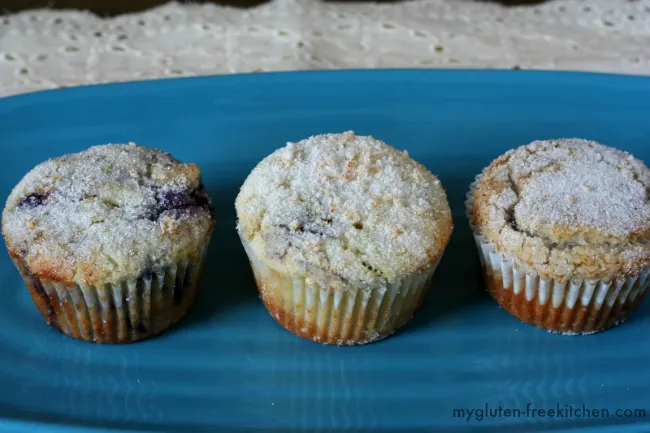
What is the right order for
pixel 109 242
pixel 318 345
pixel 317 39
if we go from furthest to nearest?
pixel 317 39, pixel 318 345, pixel 109 242

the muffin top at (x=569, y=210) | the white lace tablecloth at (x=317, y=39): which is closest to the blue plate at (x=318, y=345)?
the muffin top at (x=569, y=210)

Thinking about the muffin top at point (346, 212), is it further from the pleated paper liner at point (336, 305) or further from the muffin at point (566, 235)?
the muffin at point (566, 235)

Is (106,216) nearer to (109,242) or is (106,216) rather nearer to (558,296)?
(109,242)

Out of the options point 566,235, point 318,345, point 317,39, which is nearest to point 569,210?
point 566,235

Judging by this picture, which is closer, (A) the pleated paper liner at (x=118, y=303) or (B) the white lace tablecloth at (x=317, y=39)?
(A) the pleated paper liner at (x=118, y=303)

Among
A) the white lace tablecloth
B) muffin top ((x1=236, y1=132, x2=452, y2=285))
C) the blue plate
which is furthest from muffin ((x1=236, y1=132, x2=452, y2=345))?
the white lace tablecloth

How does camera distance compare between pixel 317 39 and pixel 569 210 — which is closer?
pixel 569 210

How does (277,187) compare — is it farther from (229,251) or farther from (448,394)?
(448,394)
